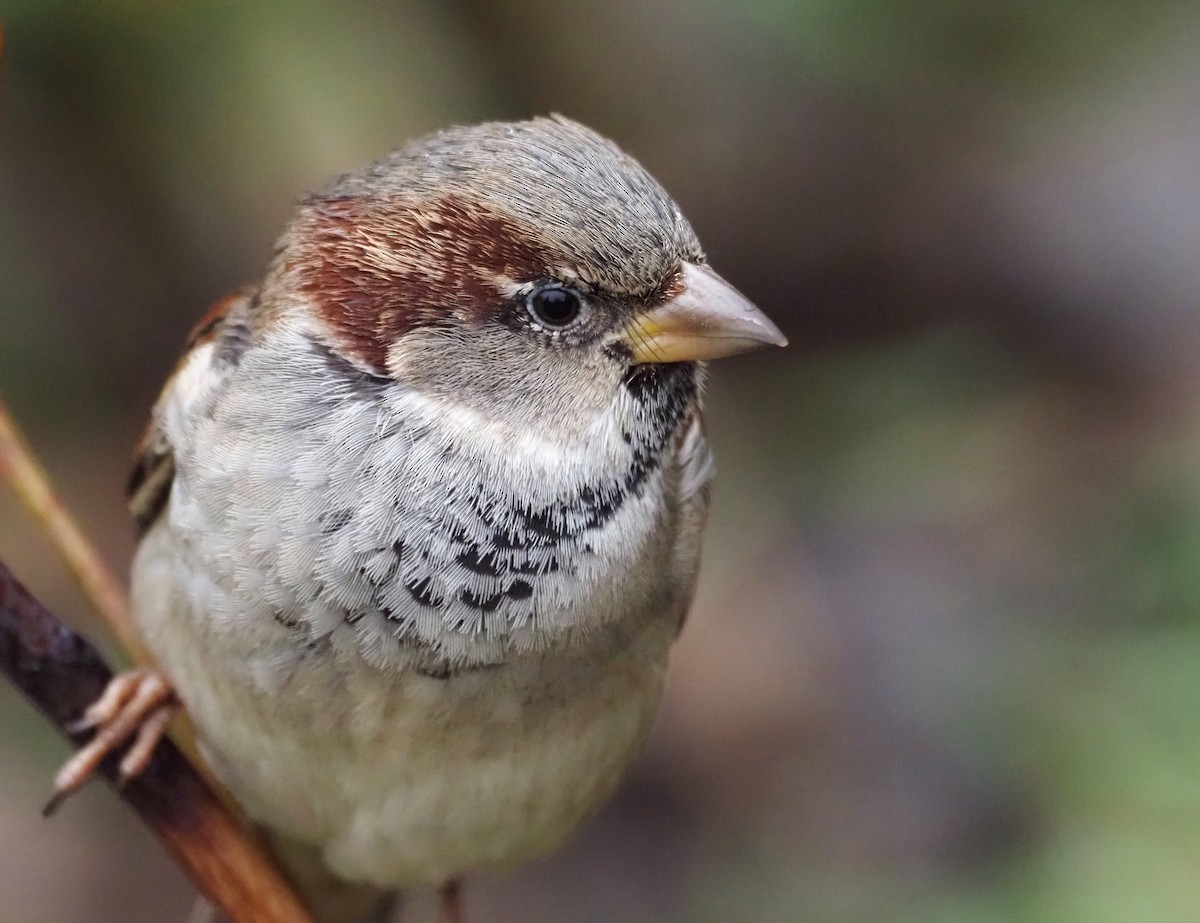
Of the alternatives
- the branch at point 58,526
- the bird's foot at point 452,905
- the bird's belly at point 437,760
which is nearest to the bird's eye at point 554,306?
the bird's belly at point 437,760

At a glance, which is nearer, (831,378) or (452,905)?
(452,905)

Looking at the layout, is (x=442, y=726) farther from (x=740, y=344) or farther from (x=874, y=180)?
(x=874, y=180)

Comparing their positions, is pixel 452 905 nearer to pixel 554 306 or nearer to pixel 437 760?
pixel 437 760

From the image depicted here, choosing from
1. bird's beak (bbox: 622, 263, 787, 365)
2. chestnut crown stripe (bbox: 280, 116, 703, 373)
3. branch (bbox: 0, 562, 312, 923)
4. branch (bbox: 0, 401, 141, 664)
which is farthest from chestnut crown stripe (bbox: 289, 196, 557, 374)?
branch (bbox: 0, 562, 312, 923)

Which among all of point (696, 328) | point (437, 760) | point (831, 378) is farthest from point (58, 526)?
point (831, 378)

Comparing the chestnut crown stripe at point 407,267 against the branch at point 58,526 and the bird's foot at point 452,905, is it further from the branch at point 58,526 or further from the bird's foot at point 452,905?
the bird's foot at point 452,905

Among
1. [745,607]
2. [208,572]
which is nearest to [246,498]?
[208,572]
